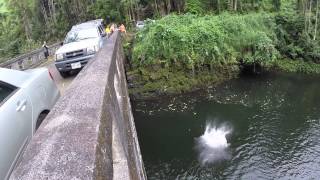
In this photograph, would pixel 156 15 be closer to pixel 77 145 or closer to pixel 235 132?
pixel 235 132

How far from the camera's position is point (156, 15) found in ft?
122

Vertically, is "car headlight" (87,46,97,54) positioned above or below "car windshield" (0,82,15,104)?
below

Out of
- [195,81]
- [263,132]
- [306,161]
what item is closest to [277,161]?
[306,161]

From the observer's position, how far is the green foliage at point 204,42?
77.6 feet

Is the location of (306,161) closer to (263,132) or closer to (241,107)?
(263,132)

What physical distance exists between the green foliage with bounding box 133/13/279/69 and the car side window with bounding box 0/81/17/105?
18.5 meters

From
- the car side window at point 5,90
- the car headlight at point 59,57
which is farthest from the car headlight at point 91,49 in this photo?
the car side window at point 5,90

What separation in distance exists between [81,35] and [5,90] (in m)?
10.6

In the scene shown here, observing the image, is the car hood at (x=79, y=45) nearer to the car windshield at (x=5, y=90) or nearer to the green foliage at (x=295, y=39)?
the car windshield at (x=5, y=90)

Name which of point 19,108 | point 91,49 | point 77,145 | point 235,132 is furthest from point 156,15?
point 77,145

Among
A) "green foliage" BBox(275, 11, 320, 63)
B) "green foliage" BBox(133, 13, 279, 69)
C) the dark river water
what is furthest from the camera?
"green foliage" BBox(275, 11, 320, 63)

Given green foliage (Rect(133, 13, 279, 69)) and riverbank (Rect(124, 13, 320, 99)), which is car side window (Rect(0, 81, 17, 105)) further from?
green foliage (Rect(133, 13, 279, 69))

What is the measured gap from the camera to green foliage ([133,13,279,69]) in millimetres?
23641

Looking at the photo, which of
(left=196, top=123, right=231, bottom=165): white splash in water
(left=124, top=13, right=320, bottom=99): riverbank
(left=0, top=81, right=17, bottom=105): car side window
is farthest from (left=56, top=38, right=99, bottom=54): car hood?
(left=124, top=13, right=320, bottom=99): riverbank
